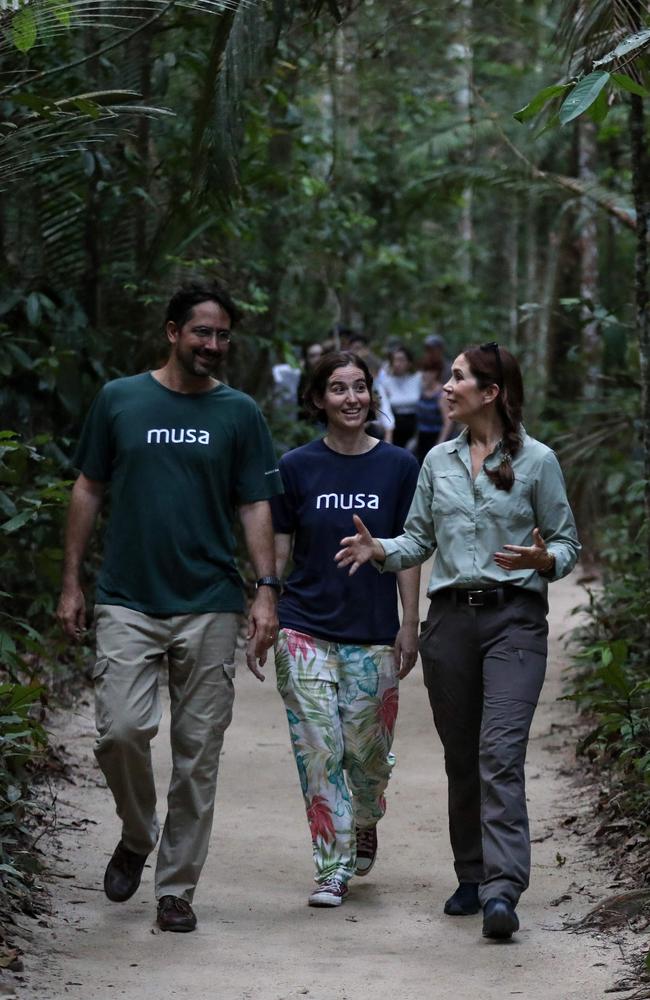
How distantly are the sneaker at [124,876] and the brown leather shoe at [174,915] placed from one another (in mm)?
315

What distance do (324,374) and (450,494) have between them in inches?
35.3

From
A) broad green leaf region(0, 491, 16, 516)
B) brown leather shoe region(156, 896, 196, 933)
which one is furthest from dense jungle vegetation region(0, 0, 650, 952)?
brown leather shoe region(156, 896, 196, 933)

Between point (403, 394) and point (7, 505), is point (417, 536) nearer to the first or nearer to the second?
point (7, 505)

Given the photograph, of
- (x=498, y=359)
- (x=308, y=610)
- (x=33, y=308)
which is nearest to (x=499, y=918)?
(x=308, y=610)

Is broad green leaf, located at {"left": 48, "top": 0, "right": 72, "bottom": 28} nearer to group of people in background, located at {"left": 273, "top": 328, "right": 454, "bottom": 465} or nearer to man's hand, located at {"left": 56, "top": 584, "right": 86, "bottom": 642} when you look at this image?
man's hand, located at {"left": 56, "top": 584, "right": 86, "bottom": 642}

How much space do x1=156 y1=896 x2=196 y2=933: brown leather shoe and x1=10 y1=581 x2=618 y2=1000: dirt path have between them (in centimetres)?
4

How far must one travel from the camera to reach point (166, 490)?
5324mm

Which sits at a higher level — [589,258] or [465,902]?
[589,258]

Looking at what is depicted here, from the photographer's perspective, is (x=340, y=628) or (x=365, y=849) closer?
(x=340, y=628)

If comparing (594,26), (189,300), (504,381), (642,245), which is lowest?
(504,381)

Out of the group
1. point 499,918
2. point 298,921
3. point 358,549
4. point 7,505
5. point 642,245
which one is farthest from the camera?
point 642,245

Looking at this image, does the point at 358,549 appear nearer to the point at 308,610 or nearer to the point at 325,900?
the point at 308,610

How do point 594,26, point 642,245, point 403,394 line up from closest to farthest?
point 594,26 < point 642,245 < point 403,394

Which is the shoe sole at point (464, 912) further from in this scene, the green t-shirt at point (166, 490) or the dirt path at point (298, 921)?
the green t-shirt at point (166, 490)
